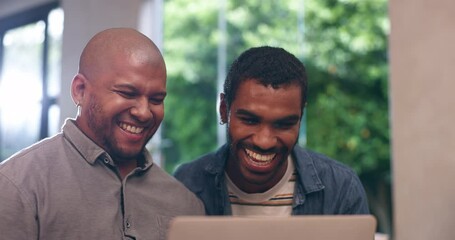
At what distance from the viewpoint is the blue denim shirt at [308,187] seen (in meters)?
1.77

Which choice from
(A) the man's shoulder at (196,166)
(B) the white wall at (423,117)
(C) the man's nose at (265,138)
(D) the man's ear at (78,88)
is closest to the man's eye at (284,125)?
(C) the man's nose at (265,138)

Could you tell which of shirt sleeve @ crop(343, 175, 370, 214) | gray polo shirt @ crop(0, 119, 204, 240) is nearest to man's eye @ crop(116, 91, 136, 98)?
gray polo shirt @ crop(0, 119, 204, 240)

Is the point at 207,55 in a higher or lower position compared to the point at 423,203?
higher

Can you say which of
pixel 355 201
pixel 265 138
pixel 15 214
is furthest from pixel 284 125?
pixel 15 214

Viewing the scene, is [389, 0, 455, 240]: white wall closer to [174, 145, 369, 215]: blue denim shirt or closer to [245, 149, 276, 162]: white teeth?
[174, 145, 369, 215]: blue denim shirt

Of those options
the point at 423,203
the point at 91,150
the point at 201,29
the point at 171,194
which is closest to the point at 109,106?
the point at 91,150

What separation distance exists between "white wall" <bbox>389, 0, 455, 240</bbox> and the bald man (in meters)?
1.67

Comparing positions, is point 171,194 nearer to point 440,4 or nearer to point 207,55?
point 440,4

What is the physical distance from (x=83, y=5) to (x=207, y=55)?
4295mm

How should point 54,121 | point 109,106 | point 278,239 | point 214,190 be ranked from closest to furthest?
1. point 278,239
2. point 109,106
3. point 54,121
4. point 214,190

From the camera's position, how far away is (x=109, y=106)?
1.43 m

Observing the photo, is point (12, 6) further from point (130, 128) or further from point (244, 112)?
point (244, 112)

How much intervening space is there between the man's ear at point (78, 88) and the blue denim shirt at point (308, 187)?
18.0 inches

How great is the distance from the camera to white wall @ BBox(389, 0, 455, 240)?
2.88m
